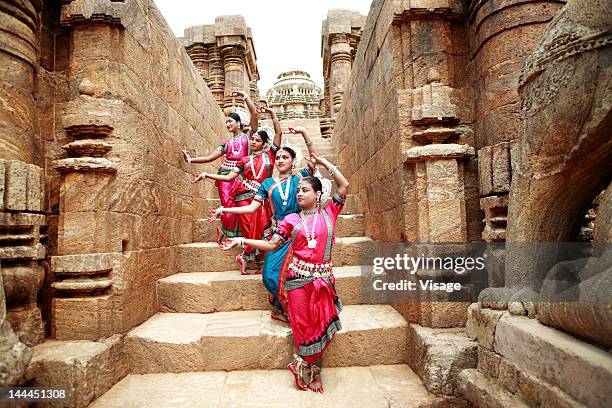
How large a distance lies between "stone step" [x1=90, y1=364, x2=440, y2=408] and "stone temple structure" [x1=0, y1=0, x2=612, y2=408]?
0.7 inches

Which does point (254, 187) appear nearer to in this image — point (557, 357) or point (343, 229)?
point (343, 229)

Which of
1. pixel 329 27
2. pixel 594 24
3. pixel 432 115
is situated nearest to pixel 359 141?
pixel 432 115

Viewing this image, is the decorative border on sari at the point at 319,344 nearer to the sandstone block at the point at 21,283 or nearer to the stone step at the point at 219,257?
the stone step at the point at 219,257

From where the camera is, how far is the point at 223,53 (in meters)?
9.64

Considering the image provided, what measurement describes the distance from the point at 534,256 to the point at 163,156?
11.3 feet

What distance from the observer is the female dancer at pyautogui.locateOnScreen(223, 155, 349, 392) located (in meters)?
2.47

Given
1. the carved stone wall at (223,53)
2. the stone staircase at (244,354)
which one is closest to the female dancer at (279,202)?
the stone staircase at (244,354)

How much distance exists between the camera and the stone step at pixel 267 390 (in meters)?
2.30

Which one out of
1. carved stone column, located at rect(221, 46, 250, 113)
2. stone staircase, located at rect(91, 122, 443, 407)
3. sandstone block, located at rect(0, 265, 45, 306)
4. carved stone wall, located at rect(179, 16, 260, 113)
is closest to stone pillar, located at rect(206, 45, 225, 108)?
carved stone wall, located at rect(179, 16, 260, 113)

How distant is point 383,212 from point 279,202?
1.21 metres

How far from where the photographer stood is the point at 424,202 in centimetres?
274

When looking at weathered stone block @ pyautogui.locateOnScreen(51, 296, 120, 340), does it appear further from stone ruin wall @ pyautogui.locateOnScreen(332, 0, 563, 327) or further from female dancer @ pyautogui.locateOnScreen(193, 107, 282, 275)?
stone ruin wall @ pyautogui.locateOnScreen(332, 0, 563, 327)

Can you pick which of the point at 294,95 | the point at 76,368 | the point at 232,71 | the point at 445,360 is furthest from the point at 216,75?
the point at 294,95

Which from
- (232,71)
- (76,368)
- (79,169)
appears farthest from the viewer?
(232,71)
